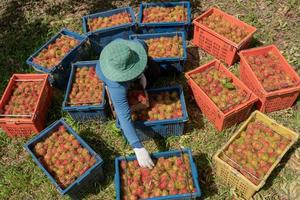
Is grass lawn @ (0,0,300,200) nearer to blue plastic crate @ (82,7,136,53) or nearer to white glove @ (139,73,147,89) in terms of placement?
blue plastic crate @ (82,7,136,53)

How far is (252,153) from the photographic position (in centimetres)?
474

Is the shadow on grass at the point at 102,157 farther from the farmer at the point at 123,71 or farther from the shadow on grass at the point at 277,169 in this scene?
the shadow on grass at the point at 277,169

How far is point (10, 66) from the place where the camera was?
22.3 ft

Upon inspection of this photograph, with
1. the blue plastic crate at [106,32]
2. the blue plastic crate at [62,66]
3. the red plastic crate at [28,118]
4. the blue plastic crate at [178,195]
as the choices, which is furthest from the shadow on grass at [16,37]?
the blue plastic crate at [178,195]

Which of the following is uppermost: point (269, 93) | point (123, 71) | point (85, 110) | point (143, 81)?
point (123, 71)

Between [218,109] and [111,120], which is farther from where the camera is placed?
[111,120]

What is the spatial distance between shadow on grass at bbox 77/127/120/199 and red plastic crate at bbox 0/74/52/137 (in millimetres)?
725

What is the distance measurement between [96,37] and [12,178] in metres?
2.85

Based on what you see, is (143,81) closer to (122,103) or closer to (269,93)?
(122,103)

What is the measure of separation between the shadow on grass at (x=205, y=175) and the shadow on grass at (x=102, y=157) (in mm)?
1276

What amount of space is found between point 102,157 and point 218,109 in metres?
1.93

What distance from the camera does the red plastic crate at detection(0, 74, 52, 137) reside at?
17.7ft

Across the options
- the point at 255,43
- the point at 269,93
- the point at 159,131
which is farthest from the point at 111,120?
the point at 255,43

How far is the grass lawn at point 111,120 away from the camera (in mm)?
5117
